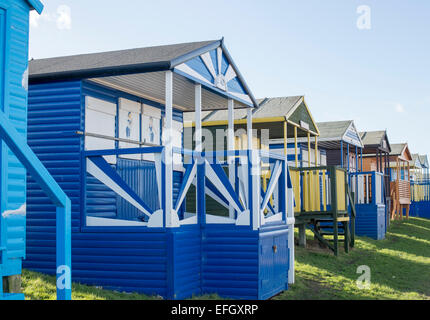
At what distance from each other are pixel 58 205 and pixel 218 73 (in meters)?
5.80

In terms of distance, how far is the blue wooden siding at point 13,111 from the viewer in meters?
7.73

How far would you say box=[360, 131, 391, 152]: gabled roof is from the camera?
26.2 m

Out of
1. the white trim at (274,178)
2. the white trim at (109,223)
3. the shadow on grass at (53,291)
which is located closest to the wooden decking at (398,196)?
the white trim at (274,178)

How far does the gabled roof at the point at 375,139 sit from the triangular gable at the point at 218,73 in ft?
50.8

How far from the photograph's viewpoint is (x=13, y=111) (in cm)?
802

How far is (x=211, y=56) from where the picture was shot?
1020 cm

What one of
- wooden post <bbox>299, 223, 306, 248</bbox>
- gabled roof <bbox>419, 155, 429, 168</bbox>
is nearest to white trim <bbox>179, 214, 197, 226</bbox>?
wooden post <bbox>299, 223, 306, 248</bbox>

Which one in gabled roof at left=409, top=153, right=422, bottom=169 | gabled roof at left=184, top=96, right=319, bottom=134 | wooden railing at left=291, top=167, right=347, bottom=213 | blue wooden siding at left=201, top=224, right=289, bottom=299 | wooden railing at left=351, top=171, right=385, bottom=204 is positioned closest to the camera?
blue wooden siding at left=201, top=224, right=289, bottom=299

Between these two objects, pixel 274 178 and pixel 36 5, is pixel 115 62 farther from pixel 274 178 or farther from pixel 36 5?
pixel 274 178

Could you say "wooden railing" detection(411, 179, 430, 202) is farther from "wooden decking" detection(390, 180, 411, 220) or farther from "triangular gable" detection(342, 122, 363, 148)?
"triangular gable" detection(342, 122, 363, 148)

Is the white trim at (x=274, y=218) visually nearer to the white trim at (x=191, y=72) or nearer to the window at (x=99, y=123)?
the white trim at (x=191, y=72)

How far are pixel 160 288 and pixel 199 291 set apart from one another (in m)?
0.86

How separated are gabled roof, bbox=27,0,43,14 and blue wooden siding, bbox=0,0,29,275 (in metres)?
0.08
